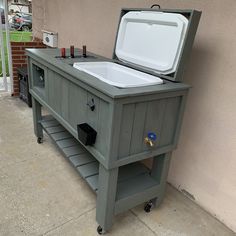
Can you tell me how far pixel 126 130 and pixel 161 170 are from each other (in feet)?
1.70

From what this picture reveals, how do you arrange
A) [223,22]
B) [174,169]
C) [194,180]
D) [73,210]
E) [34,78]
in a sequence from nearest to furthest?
[223,22] → [73,210] → [194,180] → [174,169] → [34,78]

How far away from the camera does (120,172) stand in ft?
5.47

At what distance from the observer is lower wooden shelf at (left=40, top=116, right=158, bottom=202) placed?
1511 mm

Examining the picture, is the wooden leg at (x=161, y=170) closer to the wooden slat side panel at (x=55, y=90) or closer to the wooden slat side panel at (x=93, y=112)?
the wooden slat side panel at (x=93, y=112)

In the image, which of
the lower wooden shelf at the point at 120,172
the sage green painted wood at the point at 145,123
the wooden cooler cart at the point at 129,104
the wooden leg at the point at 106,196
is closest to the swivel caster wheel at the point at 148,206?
the wooden cooler cart at the point at 129,104

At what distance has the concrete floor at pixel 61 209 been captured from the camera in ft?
4.90

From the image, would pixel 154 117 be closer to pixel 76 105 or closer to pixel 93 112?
pixel 93 112

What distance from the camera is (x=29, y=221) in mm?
1506

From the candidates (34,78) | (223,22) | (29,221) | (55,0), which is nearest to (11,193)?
(29,221)

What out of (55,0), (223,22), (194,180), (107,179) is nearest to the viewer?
(107,179)

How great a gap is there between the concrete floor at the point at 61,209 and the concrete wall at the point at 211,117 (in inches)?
6.0

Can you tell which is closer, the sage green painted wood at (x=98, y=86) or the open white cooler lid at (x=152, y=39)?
the sage green painted wood at (x=98, y=86)

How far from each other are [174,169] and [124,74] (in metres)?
0.88

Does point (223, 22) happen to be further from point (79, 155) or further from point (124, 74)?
point (79, 155)
